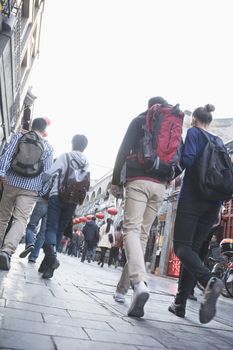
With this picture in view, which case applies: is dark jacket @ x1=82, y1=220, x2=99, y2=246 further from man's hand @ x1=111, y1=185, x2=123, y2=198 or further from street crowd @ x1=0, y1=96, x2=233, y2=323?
man's hand @ x1=111, y1=185, x2=123, y2=198

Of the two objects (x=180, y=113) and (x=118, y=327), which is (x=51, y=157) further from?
(x=118, y=327)

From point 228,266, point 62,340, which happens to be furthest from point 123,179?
point 228,266

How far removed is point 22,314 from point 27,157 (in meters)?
2.64

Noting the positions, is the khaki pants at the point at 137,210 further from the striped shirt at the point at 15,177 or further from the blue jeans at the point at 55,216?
the striped shirt at the point at 15,177

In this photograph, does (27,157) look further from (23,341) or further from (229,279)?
(229,279)

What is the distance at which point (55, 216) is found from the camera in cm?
441

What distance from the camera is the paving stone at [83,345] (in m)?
1.52

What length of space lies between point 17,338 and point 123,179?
1.78 meters

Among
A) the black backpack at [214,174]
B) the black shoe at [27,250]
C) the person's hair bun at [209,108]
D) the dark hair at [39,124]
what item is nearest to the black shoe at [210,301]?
the black backpack at [214,174]

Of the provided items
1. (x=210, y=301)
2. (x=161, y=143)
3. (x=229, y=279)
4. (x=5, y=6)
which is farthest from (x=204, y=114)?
(x=5, y=6)

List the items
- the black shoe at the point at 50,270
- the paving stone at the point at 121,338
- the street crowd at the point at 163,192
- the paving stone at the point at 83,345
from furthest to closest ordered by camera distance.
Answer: the black shoe at the point at 50,270 < the street crowd at the point at 163,192 < the paving stone at the point at 121,338 < the paving stone at the point at 83,345

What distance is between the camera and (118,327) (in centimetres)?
213

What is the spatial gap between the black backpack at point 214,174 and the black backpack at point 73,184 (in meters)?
1.73

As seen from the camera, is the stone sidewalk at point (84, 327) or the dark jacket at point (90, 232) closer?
the stone sidewalk at point (84, 327)
